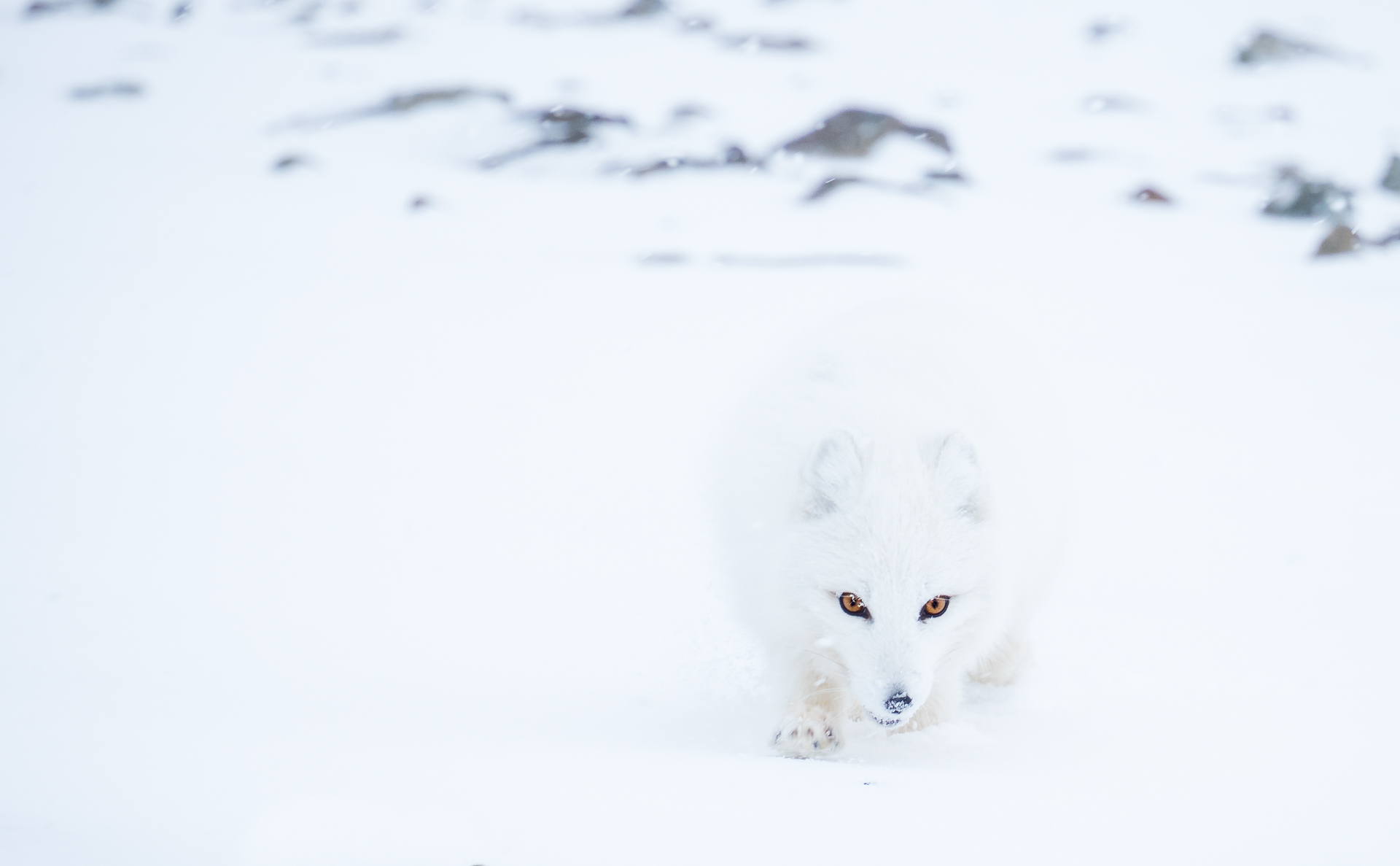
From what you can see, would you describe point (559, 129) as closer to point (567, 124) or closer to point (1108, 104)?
point (567, 124)

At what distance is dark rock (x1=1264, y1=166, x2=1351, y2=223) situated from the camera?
1091 cm

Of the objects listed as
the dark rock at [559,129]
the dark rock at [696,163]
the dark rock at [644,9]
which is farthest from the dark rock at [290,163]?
→ the dark rock at [644,9]

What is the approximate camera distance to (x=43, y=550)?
4062 millimetres

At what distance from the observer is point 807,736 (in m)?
2.88

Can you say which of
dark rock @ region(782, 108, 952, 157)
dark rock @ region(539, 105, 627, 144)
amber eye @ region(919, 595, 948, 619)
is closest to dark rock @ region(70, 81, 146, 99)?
dark rock @ region(539, 105, 627, 144)

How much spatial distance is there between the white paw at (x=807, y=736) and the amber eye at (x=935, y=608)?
0.52 m

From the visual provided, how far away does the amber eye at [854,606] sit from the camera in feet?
8.77

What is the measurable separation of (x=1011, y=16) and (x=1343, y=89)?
9090 mm

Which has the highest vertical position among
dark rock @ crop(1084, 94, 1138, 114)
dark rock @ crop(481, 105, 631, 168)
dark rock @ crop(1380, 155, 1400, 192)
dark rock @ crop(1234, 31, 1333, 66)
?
dark rock @ crop(1234, 31, 1333, 66)

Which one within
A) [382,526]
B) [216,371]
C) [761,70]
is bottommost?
[382,526]

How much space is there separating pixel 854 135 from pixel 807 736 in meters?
11.8

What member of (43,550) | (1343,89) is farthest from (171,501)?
(1343,89)

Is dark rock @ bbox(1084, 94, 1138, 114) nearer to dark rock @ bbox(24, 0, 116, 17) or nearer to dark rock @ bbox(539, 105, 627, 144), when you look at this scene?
dark rock @ bbox(539, 105, 627, 144)

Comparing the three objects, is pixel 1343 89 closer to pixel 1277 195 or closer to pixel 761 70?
pixel 1277 195
